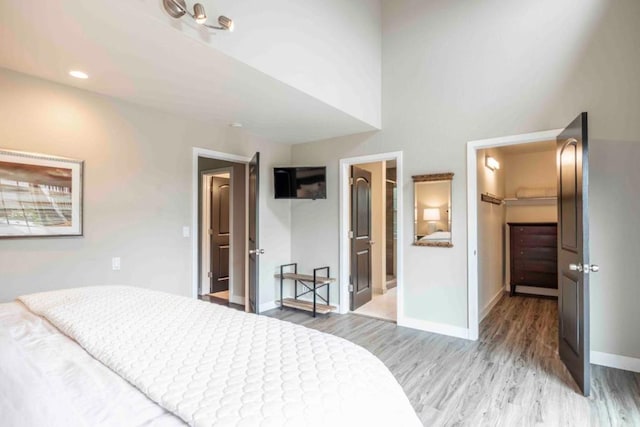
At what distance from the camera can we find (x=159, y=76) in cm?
258

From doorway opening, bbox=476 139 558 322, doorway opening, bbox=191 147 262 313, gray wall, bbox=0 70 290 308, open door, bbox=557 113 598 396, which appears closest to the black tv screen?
doorway opening, bbox=191 147 262 313

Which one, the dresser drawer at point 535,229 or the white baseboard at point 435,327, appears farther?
the dresser drawer at point 535,229

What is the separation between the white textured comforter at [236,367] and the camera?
882 millimetres

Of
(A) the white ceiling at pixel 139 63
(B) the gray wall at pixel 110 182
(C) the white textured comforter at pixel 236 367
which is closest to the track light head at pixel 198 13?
(A) the white ceiling at pixel 139 63

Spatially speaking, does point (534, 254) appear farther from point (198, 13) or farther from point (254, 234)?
point (198, 13)

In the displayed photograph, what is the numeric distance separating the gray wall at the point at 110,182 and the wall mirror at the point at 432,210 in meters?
2.35

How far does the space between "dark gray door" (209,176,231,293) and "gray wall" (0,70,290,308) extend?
1.53 metres

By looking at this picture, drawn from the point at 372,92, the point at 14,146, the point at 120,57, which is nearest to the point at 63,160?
the point at 14,146

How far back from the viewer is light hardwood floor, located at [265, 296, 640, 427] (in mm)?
2191

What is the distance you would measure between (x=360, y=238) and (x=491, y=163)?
2.08 m

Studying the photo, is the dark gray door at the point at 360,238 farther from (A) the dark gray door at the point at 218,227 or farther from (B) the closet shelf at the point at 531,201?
(B) the closet shelf at the point at 531,201

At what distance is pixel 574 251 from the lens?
2.58 metres

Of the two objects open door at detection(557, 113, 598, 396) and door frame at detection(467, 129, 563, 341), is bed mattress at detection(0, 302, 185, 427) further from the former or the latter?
door frame at detection(467, 129, 563, 341)

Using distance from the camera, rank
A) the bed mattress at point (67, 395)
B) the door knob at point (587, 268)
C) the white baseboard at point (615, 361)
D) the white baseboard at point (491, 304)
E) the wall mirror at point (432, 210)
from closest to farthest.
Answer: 1. the bed mattress at point (67, 395)
2. the door knob at point (587, 268)
3. the white baseboard at point (615, 361)
4. the wall mirror at point (432, 210)
5. the white baseboard at point (491, 304)
